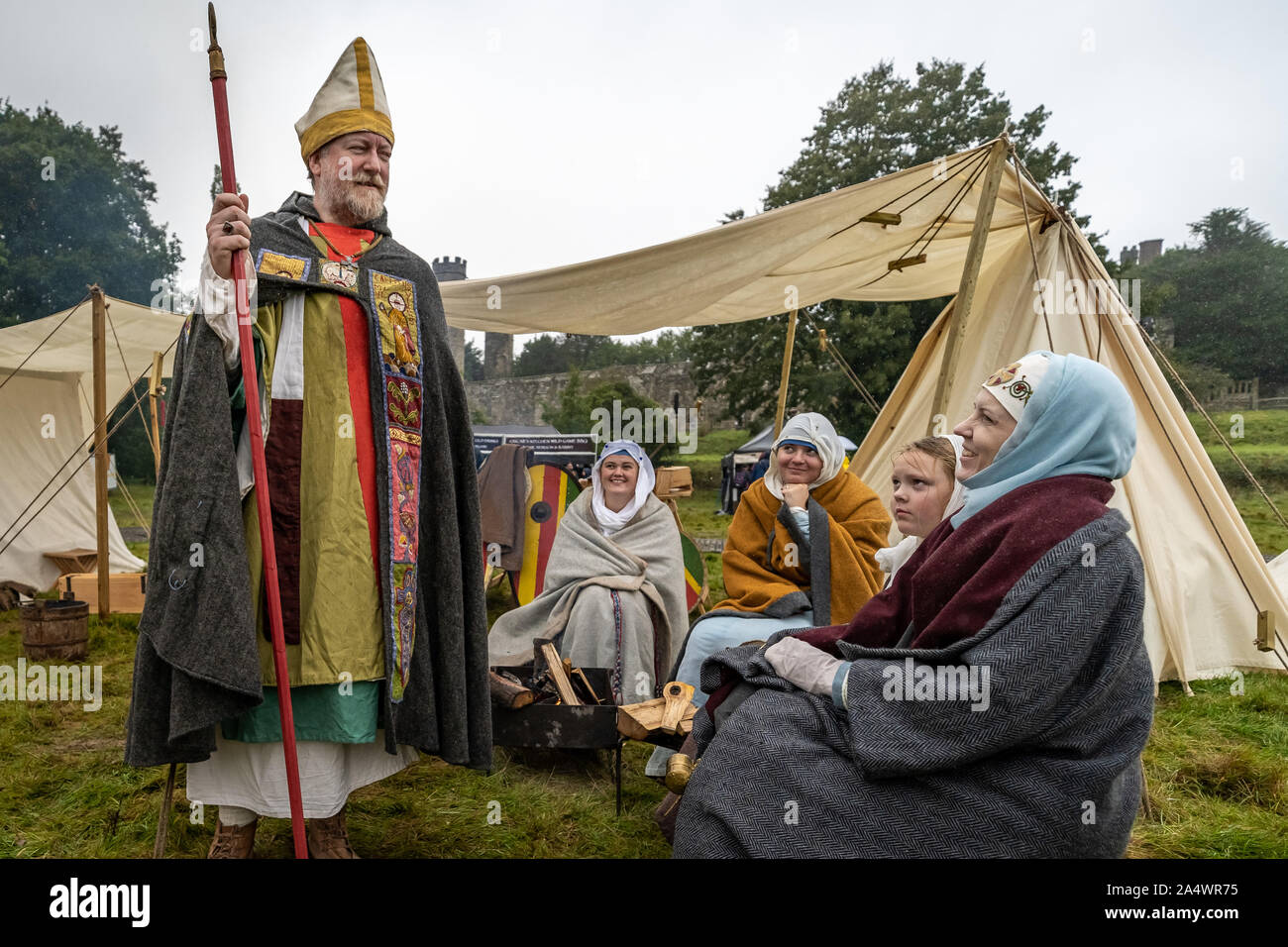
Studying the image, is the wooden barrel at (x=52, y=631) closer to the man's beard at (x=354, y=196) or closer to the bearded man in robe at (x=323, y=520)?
the bearded man in robe at (x=323, y=520)

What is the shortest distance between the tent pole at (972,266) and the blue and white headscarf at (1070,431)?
2.04m

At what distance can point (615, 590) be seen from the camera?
403 cm

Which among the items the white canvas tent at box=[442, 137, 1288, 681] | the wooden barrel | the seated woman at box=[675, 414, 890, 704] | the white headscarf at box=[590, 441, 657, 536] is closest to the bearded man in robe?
the seated woman at box=[675, 414, 890, 704]

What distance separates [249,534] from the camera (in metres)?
2.18

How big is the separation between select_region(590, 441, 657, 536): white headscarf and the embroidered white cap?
99.8 inches

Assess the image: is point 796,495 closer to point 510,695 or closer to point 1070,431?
point 510,695

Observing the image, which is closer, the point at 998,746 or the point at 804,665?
the point at 998,746

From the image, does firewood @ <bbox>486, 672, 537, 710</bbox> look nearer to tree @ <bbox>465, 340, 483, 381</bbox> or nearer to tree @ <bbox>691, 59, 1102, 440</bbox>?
tree @ <bbox>691, 59, 1102, 440</bbox>

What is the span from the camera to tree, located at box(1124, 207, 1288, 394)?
29406 mm

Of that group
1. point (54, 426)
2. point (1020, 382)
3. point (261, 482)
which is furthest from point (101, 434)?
point (1020, 382)

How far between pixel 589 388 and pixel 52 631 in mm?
20737
